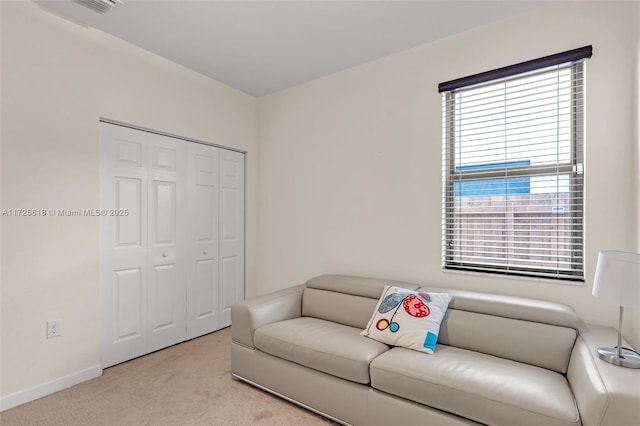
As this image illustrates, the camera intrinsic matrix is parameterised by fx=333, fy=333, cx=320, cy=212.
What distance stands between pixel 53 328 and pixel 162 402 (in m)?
0.94

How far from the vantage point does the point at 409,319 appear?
207cm

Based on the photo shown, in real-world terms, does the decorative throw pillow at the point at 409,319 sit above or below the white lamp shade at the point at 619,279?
below

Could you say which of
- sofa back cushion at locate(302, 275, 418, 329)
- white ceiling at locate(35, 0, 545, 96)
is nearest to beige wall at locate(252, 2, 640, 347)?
white ceiling at locate(35, 0, 545, 96)

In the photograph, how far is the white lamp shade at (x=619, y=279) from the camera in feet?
4.58

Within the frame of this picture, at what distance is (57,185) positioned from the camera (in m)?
2.32

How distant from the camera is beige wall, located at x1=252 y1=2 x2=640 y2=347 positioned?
2.00 m

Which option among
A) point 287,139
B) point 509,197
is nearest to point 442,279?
point 509,197

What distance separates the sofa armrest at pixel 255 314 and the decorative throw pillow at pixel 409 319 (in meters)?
→ 0.70

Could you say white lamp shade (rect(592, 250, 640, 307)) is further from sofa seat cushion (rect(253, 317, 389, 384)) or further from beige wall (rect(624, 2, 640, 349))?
sofa seat cushion (rect(253, 317, 389, 384))

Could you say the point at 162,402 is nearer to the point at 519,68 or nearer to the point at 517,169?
the point at 517,169

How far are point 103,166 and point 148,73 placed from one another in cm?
91

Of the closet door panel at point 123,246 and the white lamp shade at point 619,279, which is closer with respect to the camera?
the white lamp shade at point 619,279

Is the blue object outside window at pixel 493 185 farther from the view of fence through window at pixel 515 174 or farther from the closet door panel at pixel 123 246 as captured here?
the closet door panel at pixel 123 246

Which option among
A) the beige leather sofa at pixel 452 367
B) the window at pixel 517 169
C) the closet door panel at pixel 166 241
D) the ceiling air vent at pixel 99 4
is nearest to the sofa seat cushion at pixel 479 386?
the beige leather sofa at pixel 452 367
